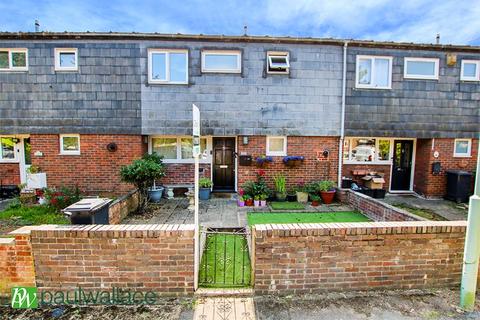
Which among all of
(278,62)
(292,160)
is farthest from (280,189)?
(278,62)

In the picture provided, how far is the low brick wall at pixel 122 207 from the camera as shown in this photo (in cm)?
563

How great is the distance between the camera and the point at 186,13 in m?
9.19

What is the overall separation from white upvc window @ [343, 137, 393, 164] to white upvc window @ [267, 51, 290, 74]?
3.86 meters

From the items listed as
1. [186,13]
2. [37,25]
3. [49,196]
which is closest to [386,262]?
[49,196]

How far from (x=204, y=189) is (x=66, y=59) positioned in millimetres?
6598

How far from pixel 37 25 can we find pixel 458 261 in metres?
13.3

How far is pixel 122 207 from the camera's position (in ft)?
21.0

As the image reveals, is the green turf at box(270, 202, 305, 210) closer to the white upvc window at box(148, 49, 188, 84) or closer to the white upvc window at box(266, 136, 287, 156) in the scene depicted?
the white upvc window at box(266, 136, 287, 156)

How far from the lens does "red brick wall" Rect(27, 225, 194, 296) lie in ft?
10.3

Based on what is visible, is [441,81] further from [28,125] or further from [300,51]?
[28,125]

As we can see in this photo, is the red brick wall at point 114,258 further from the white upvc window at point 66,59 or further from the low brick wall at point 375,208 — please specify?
the white upvc window at point 66,59

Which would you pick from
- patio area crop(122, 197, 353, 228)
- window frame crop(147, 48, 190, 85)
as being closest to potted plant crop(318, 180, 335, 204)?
patio area crop(122, 197, 353, 228)

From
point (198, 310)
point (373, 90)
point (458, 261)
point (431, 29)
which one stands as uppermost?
point (431, 29)

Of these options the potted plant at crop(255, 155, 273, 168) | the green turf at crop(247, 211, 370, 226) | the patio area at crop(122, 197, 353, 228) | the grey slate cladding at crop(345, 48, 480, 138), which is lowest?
the patio area at crop(122, 197, 353, 228)
